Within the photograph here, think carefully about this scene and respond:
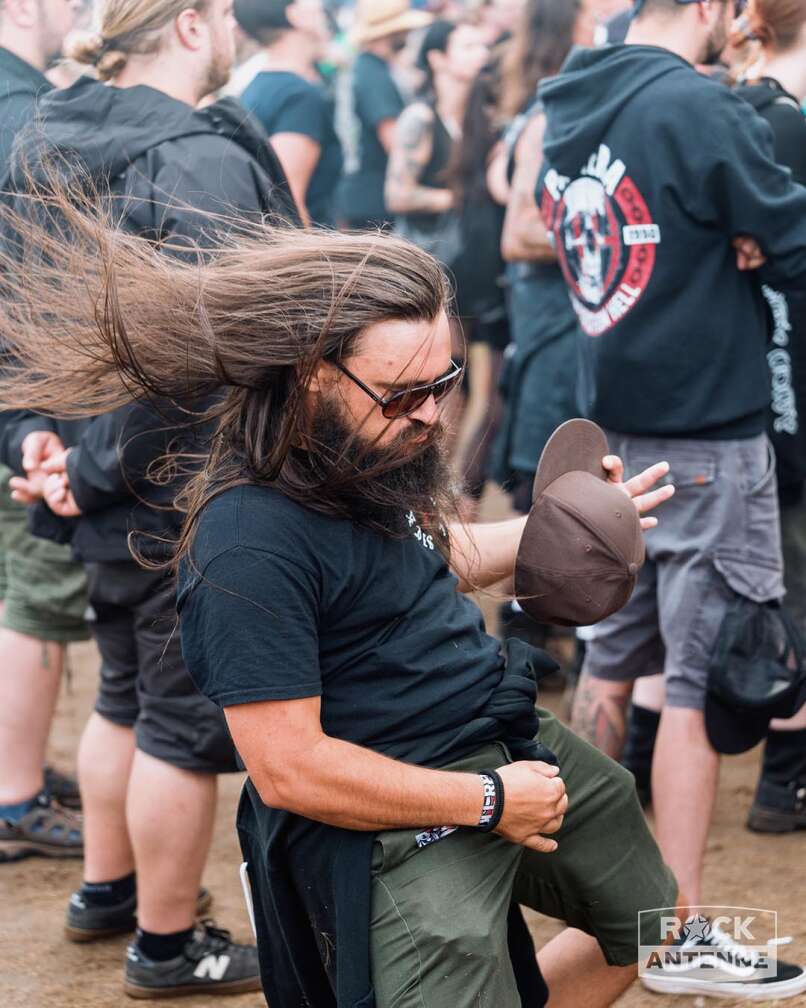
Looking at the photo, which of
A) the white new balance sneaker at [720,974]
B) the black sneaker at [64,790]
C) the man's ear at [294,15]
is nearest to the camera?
the white new balance sneaker at [720,974]

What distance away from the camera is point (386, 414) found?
80.8 inches

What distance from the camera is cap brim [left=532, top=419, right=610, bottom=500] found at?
7.95 feet

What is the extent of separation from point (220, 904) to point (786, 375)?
6.69ft

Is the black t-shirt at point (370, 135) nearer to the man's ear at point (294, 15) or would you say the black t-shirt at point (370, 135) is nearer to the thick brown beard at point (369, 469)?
the man's ear at point (294, 15)

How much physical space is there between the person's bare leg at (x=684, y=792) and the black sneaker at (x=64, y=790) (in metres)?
1.86

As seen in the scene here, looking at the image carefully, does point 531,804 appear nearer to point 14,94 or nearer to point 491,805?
point 491,805

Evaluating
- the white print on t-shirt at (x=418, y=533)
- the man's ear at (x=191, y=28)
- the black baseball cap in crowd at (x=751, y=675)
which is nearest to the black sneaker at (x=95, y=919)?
the black baseball cap in crowd at (x=751, y=675)

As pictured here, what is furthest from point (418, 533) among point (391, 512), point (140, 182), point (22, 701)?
point (22, 701)

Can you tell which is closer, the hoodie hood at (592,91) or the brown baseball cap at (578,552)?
the brown baseball cap at (578,552)

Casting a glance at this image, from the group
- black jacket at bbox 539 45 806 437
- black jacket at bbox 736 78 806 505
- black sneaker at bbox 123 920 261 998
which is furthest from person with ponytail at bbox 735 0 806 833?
black sneaker at bbox 123 920 261 998

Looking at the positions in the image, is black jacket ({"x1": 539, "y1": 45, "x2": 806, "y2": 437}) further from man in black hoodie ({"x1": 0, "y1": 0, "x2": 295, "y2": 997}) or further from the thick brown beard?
the thick brown beard

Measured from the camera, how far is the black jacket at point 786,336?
347 centimetres

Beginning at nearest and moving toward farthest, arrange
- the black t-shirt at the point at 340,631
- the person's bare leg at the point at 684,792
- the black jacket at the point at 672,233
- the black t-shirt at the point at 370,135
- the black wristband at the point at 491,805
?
the black t-shirt at the point at 340,631 < the black wristband at the point at 491,805 < the black jacket at the point at 672,233 < the person's bare leg at the point at 684,792 < the black t-shirt at the point at 370,135

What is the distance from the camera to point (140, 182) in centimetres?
283
